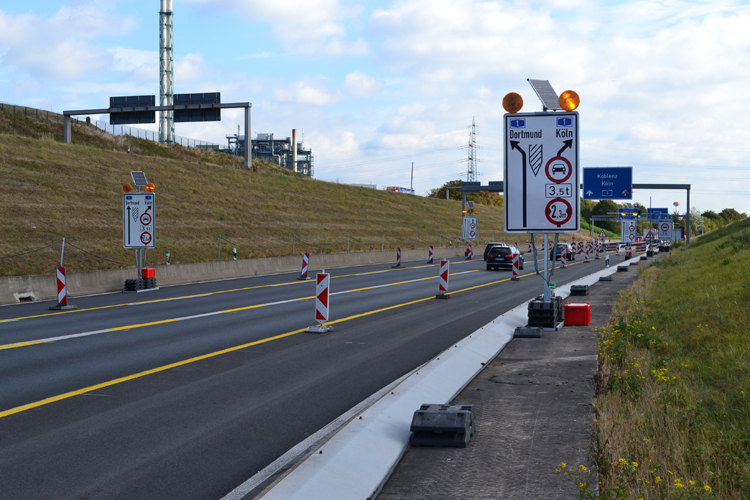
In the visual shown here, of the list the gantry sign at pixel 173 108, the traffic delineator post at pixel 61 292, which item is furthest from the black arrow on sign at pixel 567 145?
the gantry sign at pixel 173 108

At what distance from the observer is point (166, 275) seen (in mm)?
26047

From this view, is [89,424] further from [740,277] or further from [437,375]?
[740,277]

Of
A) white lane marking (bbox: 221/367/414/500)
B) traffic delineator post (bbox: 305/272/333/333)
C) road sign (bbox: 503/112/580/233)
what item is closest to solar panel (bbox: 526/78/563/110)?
road sign (bbox: 503/112/580/233)

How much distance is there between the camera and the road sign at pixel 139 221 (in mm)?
23656

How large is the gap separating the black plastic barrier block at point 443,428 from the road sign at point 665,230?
66803 mm

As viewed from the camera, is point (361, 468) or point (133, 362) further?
point (133, 362)

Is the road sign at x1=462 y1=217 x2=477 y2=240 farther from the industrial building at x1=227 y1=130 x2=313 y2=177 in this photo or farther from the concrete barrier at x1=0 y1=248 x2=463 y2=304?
the industrial building at x1=227 y1=130 x2=313 y2=177

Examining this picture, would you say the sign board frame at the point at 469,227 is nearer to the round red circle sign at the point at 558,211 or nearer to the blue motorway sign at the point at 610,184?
the blue motorway sign at the point at 610,184

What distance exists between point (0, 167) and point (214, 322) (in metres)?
35.5

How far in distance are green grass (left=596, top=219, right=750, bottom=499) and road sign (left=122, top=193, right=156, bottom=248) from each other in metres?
16.6

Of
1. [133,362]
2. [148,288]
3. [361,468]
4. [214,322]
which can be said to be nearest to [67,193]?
[148,288]

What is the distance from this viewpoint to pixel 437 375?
7906mm

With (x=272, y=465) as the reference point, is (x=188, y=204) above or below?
above

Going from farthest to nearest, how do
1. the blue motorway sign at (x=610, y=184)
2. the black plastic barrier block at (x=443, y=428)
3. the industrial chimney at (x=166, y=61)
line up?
the industrial chimney at (x=166, y=61)
the blue motorway sign at (x=610, y=184)
the black plastic barrier block at (x=443, y=428)
